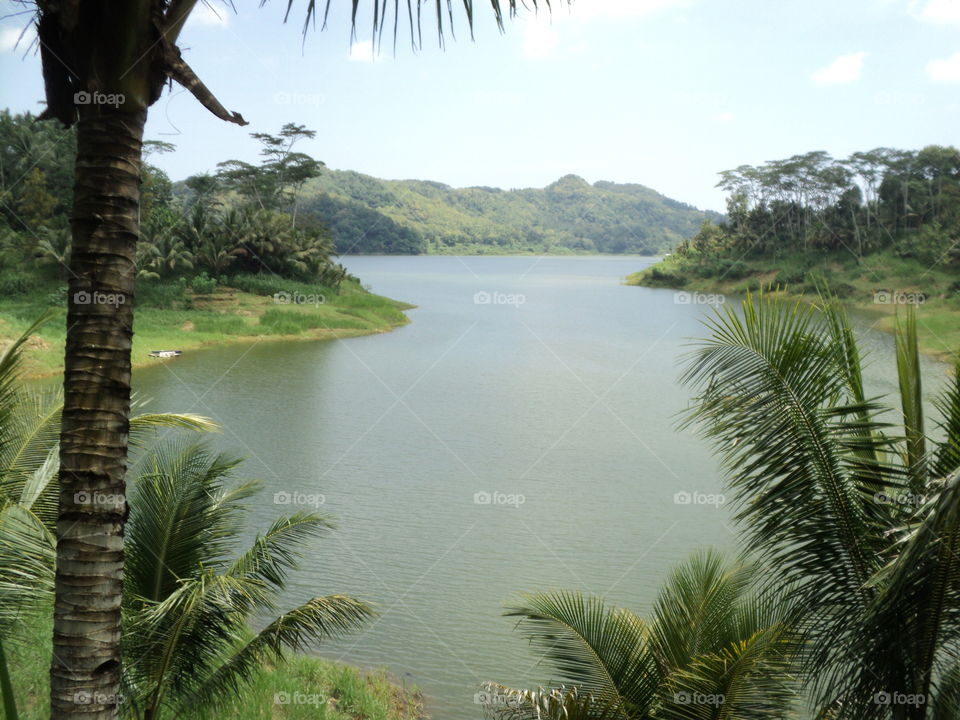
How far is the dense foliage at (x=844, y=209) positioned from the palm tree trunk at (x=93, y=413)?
1571 inches

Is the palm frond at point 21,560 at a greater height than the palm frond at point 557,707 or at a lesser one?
greater

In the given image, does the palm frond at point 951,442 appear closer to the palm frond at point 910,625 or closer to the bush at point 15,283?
the palm frond at point 910,625

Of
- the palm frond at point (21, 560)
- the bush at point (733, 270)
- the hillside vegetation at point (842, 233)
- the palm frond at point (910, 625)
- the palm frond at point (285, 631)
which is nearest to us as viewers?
the palm frond at point (910, 625)

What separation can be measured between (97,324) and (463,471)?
1193cm

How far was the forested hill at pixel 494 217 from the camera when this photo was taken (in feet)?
268

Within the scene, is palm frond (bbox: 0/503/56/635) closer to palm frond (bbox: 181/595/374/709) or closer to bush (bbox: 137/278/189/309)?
palm frond (bbox: 181/595/374/709)

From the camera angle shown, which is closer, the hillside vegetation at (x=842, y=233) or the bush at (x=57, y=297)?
the bush at (x=57, y=297)

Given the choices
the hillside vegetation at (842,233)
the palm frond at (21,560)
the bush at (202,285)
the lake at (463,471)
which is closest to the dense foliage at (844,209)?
the hillside vegetation at (842,233)

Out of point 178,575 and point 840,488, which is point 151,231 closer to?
point 178,575

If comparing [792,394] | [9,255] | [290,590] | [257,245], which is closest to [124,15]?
[792,394]

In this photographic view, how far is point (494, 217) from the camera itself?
372 feet

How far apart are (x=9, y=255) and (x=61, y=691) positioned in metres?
28.3

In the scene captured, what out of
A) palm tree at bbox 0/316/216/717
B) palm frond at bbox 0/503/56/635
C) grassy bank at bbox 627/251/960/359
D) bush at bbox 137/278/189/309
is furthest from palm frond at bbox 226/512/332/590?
bush at bbox 137/278/189/309

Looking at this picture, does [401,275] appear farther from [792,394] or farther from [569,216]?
[792,394]
